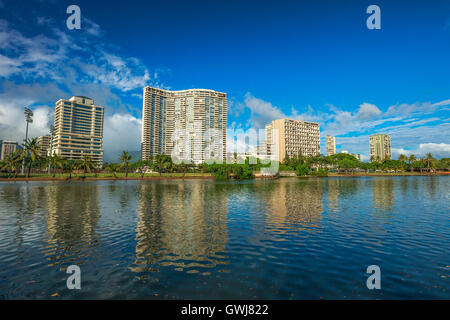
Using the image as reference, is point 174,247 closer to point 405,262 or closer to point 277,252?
point 277,252

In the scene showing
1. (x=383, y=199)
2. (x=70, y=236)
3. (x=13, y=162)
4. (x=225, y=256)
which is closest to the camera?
(x=225, y=256)

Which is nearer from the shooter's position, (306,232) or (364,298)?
(364,298)

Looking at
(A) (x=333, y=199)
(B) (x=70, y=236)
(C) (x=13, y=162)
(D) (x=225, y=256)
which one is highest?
(C) (x=13, y=162)

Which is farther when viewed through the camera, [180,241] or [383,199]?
[383,199]

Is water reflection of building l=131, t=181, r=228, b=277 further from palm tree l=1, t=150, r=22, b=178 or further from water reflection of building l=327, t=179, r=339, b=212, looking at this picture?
palm tree l=1, t=150, r=22, b=178

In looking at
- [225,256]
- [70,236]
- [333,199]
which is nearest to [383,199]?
[333,199]

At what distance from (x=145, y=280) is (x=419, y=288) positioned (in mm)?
12224

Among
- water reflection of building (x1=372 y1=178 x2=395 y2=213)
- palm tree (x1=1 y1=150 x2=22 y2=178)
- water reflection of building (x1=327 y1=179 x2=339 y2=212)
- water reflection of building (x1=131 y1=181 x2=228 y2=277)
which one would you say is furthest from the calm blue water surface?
palm tree (x1=1 y1=150 x2=22 y2=178)

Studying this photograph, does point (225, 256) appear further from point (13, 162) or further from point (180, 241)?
point (13, 162)

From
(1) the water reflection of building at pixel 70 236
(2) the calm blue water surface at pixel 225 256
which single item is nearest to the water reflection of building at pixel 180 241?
(2) the calm blue water surface at pixel 225 256
